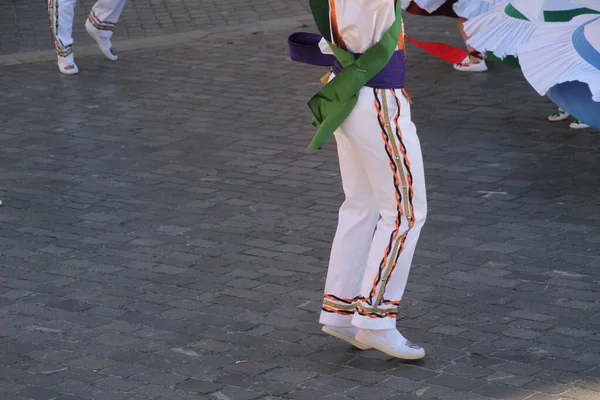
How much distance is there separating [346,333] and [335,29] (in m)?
1.26

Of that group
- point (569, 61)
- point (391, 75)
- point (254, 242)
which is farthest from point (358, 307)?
point (569, 61)

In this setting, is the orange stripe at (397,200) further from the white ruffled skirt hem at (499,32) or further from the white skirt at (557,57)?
the white ruffled skirt hem at (499,32)

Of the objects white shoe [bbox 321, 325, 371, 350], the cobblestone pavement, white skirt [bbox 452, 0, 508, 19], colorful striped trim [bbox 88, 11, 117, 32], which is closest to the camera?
white shoe [bbox 321, 325, 371, 350]

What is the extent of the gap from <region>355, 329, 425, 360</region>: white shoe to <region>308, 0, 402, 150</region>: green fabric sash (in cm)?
81


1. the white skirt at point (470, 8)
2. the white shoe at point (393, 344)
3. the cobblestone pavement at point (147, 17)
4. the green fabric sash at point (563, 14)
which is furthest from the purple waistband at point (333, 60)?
the cobblestone pavement at point (147, 17)

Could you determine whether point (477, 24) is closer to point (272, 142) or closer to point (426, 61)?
point (272, 142)

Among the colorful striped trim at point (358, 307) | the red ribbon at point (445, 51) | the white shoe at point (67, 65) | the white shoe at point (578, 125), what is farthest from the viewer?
the white shoe at point (67, 65)

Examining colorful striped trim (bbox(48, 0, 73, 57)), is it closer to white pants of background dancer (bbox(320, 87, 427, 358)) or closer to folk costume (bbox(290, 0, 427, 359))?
folk costume (bbox(290, 0, 427, 359))

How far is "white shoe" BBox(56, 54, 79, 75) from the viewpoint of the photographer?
9.70 m

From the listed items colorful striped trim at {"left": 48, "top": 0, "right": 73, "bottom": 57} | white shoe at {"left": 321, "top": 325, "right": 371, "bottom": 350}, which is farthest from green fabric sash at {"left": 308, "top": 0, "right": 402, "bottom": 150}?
colorful striped trim at {"left": 48, "top": 0, "right": 73, "bottom": 57}

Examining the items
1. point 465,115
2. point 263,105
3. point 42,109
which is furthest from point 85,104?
point 465,115

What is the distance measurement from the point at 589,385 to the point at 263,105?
4.93 metres

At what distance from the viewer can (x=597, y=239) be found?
5762mm

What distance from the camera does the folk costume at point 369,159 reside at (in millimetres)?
4133
